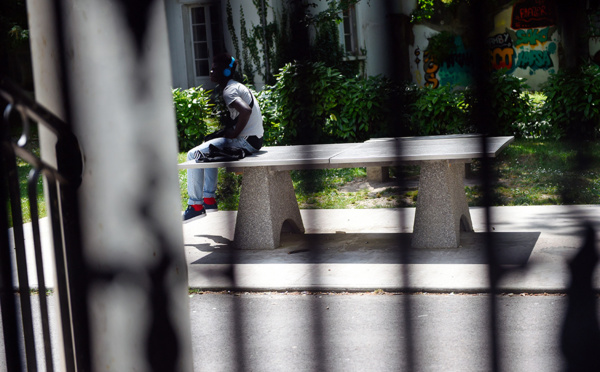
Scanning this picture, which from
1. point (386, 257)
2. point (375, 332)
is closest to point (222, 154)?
point (386, 257)

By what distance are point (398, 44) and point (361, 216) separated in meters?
5.80

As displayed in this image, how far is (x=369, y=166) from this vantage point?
5.35 m

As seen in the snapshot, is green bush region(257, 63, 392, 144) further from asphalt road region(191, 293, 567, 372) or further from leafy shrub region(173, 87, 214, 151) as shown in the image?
leafy shrub region(173, 87, 214, 151)

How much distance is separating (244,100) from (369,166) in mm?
1765

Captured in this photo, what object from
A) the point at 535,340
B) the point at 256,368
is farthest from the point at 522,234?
the point at 256,368

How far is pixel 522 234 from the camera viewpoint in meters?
5.75

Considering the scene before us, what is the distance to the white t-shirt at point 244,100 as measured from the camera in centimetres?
652

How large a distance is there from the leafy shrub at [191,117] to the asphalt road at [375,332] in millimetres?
7442

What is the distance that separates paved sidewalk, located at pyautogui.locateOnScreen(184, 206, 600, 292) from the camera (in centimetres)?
467

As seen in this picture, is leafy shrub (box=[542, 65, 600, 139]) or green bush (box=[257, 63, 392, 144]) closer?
green bush (box=[257, 63, 392, 144])

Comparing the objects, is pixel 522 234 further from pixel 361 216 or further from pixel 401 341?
pixel 401 341

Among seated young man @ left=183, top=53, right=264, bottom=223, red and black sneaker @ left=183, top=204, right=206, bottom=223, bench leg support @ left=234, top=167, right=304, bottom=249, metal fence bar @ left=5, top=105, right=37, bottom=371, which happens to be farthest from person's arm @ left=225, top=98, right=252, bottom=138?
metal fence bar @ left=5, top=105, right=37, bottom=371

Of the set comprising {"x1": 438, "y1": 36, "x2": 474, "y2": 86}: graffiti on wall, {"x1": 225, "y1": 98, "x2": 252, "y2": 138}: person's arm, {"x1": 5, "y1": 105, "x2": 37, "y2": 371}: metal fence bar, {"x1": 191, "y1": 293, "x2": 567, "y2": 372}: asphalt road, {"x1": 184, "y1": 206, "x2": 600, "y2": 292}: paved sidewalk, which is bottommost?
{"x1": 191, "y1": 293, "x2": 567, "y2": 372}: asphalt road

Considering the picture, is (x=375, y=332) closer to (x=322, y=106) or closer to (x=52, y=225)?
(x=322, y=106)
